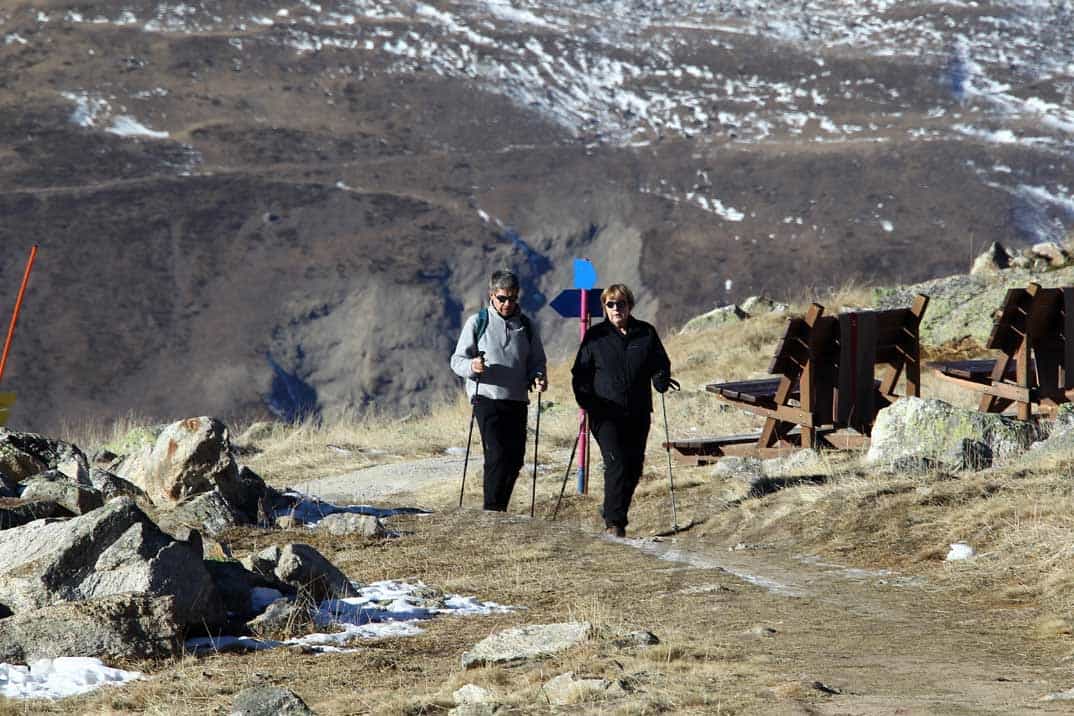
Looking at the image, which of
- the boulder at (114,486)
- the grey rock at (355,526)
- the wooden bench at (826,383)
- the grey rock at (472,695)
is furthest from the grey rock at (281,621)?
the wooden bench at (826,383)

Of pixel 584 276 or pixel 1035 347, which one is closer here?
pixel 584 276

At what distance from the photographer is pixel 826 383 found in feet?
35.8

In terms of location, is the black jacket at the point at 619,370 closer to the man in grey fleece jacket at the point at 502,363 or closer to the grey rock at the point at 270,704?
the man in grey fleece jacket at the point at 502,363

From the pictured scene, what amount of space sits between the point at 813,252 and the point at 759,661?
7805 centimetres

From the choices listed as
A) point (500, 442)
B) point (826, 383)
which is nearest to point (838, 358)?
point (826, 383)

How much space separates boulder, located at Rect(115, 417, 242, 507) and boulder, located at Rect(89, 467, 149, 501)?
172mm

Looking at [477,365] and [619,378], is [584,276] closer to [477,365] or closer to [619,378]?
[477,365]

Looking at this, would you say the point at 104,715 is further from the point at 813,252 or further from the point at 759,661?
the point at 813,252

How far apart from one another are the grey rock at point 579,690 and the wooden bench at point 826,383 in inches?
226

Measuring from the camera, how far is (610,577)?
24.1ft

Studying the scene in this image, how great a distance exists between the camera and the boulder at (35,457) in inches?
372

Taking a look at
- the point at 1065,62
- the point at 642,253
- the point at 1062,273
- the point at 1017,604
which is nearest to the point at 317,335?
the point at 642,253

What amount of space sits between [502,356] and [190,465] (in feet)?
7.47

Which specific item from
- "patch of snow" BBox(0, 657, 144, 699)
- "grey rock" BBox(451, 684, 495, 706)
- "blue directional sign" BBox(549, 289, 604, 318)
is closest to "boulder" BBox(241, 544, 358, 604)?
"patch of snow" BBox(0, 657, 144, 699)
